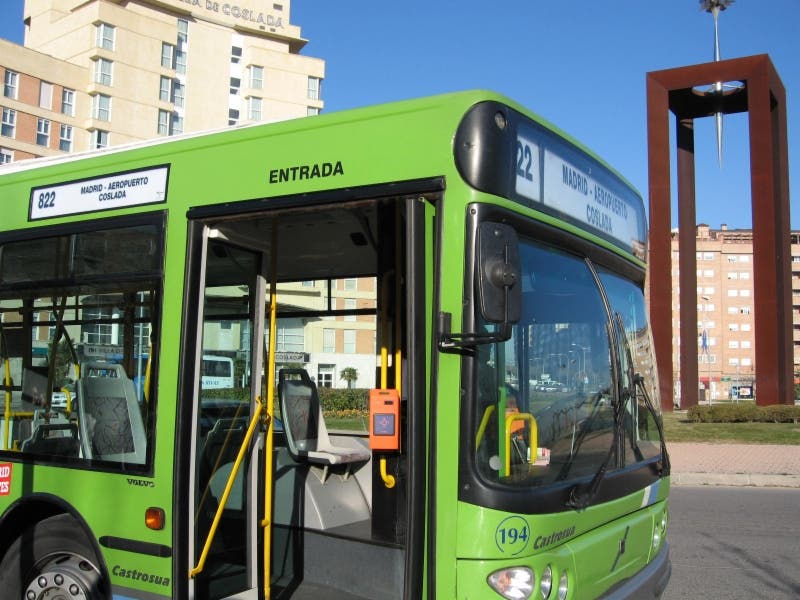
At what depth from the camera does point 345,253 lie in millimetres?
5617

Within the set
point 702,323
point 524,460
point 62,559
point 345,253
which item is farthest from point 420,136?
point 702,323

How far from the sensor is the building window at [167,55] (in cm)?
6162

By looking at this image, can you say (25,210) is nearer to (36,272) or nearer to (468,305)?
(36,272)

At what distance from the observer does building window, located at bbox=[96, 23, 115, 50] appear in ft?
190

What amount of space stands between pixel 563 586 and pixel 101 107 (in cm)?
6086

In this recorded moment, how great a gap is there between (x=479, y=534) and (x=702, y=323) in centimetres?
11337

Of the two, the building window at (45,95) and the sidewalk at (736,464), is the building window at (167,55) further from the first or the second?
the sidewalk at (736,464)

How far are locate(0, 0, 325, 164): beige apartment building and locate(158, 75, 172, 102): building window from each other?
0.25 ft

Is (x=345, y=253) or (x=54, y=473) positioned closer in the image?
(x=54, y=473)

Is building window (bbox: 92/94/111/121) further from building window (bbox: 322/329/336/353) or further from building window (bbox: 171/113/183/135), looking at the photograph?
building window (bbox: 322/329/336/353)

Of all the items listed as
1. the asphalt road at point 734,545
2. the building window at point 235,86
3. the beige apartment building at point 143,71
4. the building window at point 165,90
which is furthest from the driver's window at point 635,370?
the building window at point 235,86

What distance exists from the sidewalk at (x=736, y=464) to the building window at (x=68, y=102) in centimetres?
5147

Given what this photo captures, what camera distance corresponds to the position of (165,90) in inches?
2431

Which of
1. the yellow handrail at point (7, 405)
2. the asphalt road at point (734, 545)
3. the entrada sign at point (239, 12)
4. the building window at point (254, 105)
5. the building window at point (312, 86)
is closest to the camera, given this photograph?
the yellow handrail at point (7, 405)
